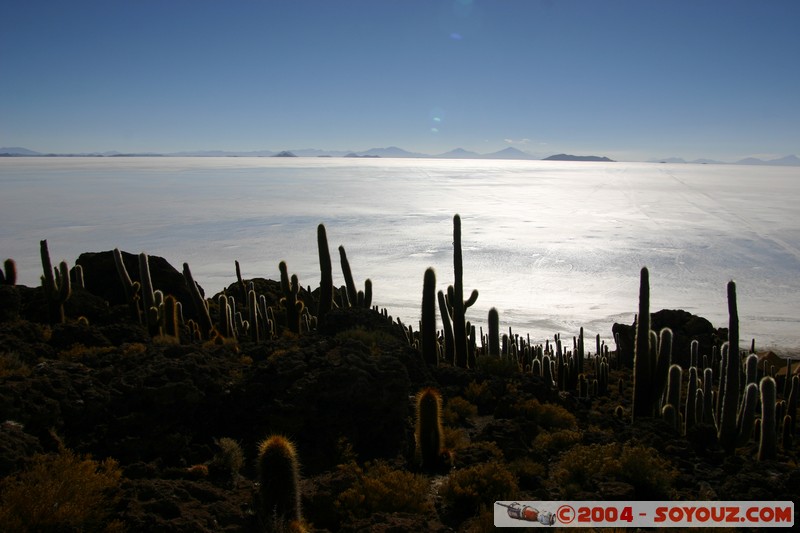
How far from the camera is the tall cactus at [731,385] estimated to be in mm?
11398

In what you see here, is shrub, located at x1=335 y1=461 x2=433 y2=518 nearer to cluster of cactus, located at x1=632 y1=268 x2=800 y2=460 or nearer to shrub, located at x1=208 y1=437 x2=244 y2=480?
shrub, located at x1=208 y1=437 x2=244 y2=480

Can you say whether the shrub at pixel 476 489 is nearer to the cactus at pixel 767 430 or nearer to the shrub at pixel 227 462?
the shrub at pixel 227 462

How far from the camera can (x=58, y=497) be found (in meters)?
5.39

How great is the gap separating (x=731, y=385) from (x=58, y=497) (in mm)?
Answer: 11072

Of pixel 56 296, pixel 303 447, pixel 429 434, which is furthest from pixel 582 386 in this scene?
pixel 56 296

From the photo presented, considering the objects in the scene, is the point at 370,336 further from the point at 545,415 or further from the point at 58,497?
the point at 58,497

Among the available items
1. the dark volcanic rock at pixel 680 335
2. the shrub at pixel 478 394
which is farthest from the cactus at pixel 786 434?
the dark volcanic rock at pixel 680 335

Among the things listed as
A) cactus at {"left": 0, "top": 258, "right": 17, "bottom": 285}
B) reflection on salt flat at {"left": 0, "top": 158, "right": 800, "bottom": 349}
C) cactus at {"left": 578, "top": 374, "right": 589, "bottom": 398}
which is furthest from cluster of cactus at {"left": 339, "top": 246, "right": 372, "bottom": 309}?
cactus at {"left": 0, "top": 258, "right": 17, "bottom": 285}

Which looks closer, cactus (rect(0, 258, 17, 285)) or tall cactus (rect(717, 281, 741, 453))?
tall cactus (rect(717, 281, 741, 453))

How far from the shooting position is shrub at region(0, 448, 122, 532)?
512 centimetres

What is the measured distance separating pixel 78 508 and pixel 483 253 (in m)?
41.7

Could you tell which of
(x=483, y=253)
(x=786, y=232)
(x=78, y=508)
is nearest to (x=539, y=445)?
(x=78, y=508)

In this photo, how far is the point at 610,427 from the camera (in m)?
11.2

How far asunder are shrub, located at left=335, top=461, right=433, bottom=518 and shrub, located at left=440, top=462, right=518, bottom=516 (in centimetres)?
28
